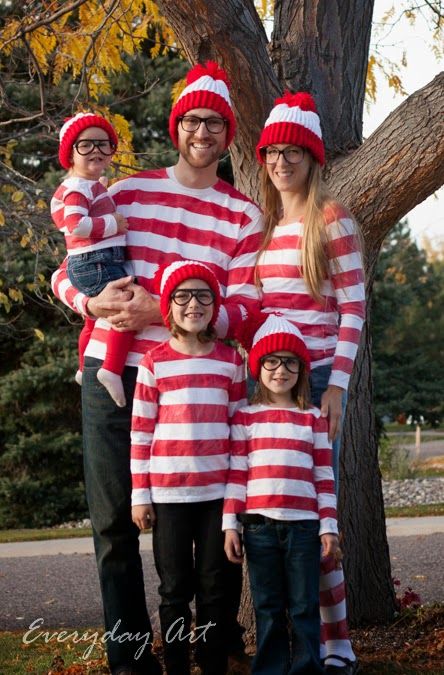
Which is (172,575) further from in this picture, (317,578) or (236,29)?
(236,29)

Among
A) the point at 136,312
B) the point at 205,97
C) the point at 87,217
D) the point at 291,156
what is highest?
the point at 205,97

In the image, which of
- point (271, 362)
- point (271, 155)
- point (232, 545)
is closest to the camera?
point (232, 545)

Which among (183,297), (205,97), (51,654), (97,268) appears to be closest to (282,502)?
(183,297)

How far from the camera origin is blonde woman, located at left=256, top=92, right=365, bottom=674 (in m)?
3.60

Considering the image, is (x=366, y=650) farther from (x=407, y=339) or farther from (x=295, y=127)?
(x=407, y=339)

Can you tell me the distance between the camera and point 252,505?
3.45 m

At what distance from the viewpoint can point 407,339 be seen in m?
24.5

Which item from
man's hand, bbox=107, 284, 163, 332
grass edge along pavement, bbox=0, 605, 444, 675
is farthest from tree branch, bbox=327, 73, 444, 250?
grass edge along pavement, bbox=0, 605, 444, 675

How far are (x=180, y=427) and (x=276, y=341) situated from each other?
45cm

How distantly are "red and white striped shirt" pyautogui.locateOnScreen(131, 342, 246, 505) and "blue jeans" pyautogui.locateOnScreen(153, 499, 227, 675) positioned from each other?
0.28 ft

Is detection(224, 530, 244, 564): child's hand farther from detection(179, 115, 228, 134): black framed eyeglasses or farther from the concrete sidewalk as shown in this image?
the concrete sidewalk

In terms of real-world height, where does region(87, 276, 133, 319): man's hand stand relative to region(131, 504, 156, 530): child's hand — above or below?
above

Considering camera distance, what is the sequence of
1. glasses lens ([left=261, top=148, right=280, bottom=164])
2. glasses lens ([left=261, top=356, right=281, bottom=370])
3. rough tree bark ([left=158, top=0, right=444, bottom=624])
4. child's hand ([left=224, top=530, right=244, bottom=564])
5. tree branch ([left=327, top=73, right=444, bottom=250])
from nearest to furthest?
1. child's hand ([left=224, top=530, right=244, bottom=564])
2. glasses lens ([left=261, top=356, right=281, bottom=370])
3. glasses lens ([left=261, top=148, right=280, bottom=164])
4. tree branch ([left=327, top=73, right=444, bottom=250])
5. rough tree bark ([left=158, top=0, right=444, bottom=624])

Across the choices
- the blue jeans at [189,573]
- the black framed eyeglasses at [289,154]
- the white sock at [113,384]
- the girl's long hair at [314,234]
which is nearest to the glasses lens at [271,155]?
the black framed eyeglasses at [289,154]
